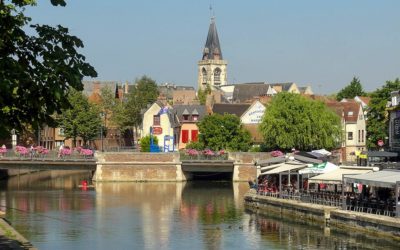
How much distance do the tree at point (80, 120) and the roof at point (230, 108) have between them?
50.5ft

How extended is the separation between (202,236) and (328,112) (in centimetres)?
5023

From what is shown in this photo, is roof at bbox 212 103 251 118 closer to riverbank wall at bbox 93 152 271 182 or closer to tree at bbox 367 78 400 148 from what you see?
tree at bbox 367 78 400 148

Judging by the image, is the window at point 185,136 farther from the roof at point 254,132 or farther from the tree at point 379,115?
the tree at point 379,115

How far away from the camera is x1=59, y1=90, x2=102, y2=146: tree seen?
108m

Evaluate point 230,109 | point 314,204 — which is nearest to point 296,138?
point 230,109

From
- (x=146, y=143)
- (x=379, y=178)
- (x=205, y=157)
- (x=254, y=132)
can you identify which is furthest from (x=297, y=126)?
(x=379, y=178)

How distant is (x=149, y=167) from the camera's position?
85.0 metres

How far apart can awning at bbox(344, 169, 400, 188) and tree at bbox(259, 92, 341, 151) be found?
1642 inches

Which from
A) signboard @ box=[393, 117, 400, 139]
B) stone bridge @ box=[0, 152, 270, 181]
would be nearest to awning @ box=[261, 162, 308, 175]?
signboard @ box=[393, 117, 400, 139]

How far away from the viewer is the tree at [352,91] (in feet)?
471

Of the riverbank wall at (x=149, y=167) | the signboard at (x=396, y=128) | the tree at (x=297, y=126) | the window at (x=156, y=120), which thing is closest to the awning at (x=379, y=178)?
the signboard at (x=396, y=128)

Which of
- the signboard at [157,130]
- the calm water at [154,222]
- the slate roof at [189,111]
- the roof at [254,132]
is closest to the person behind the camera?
the calm water at [154,222]

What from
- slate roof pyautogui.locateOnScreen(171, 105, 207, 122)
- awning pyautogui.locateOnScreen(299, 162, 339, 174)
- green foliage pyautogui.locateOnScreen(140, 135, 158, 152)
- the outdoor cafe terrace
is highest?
slate roof pyautogui.locateOnScreen(171, 105, 207, 122)

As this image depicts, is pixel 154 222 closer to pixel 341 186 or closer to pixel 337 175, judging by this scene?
pixel 337 175
